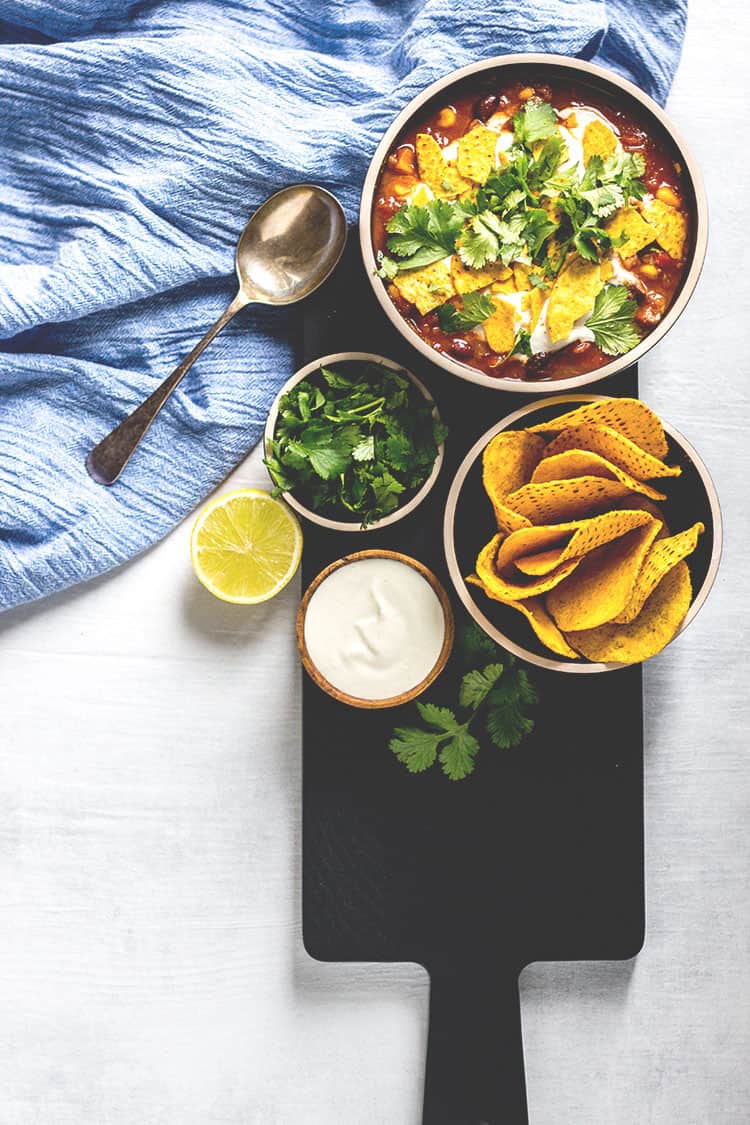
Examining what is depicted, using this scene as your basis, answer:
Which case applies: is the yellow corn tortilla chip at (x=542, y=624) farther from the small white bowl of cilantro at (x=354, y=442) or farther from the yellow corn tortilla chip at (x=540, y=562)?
the small white bowl of cilantro at (x=354, y=442)

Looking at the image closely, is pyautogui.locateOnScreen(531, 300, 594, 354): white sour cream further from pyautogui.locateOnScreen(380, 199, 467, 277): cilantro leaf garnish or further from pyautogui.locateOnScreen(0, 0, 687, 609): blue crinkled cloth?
pyautogui.locateOnScreen(0, 0, 687, 609): blue crinkled cloth

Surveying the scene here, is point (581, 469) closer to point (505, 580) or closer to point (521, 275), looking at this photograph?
point (505, 580)

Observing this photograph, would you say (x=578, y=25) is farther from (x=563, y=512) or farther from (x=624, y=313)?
(x=563, y=512)

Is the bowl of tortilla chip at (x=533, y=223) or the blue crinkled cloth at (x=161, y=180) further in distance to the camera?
the blue crinkled cloth at (x=161, y=180)

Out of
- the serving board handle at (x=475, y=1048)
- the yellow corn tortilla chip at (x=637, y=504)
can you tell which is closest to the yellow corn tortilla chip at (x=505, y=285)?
the yellow corn tortilla chip at (x=637, y=504)

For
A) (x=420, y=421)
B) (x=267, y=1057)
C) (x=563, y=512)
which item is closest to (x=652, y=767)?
(x=563, y=512)

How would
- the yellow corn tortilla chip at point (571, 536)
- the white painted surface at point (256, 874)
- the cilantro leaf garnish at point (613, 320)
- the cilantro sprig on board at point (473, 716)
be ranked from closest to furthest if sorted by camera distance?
the yellow corn tortilla chip at point (571, 536) < the cilantro leaf garnish at point (613, 320) < the cilantro sprig on board at point (473, 716) < the white painted surface at point (256, 874)
